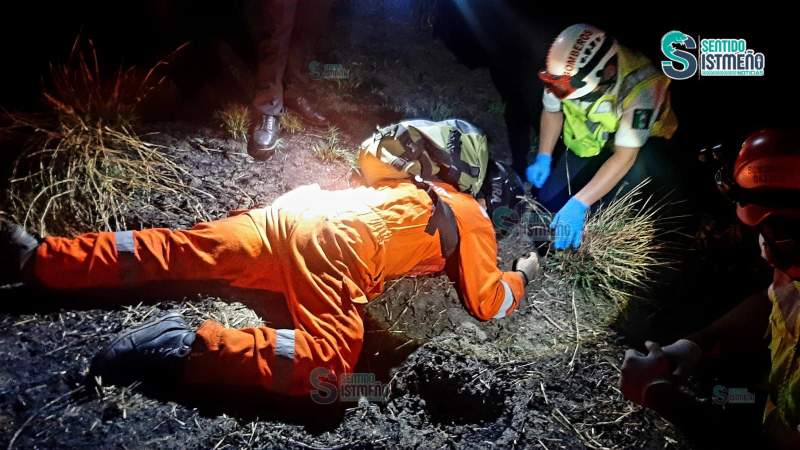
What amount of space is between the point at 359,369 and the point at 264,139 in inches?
82.6

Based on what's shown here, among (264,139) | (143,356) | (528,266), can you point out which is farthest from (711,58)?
(143,356)

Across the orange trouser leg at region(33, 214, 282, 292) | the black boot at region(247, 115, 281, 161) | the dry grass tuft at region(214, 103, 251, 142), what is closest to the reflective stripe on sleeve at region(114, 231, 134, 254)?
the orange trouser leg at region(33, 214, 282, 292)

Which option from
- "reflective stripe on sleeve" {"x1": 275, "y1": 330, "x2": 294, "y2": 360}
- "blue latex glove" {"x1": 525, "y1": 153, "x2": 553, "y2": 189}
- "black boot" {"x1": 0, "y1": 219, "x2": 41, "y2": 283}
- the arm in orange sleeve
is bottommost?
"blue latex glove" {"x1": 525, "y1": 153, "x2": 553, "y2": 189}

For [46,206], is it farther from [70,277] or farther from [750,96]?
[750,96]

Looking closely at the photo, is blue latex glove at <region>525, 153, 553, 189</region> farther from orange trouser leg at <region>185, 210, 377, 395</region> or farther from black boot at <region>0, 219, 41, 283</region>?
black boot at <region>0, 219, 41, 283</region>

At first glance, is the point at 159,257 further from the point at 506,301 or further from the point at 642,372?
the point at 642,372

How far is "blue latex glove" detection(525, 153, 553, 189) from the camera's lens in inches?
170

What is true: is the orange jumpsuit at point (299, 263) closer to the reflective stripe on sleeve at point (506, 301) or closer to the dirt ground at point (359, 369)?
the reflective stripe on sleeve at point (506, 301)

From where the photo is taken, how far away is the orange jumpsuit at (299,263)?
212cm

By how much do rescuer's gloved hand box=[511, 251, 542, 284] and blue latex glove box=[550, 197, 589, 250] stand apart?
0.37 meters

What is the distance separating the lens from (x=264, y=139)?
3.75 metres

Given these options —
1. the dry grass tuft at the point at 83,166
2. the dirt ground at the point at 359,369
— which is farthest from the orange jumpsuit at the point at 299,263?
the dry grass tuft at the point at 83,166

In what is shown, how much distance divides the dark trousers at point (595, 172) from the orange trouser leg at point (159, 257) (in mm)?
2825

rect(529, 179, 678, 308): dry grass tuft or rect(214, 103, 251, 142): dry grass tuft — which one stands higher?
rect(214, 103, 251, 142): dry grass tuft
